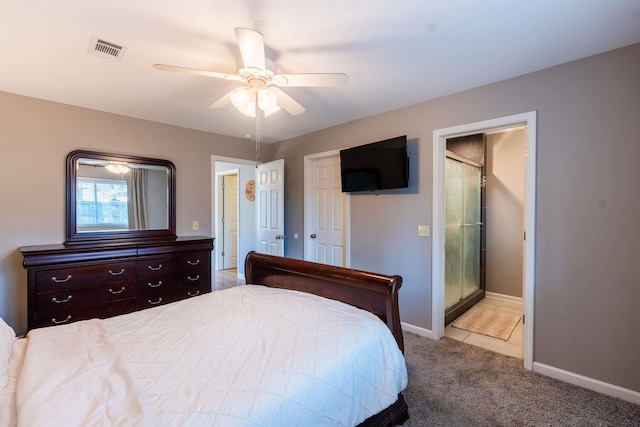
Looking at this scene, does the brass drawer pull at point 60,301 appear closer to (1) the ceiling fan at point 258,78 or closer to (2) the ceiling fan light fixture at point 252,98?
(1) the ceiling fan at point 258,78

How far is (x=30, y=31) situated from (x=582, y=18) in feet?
10.9

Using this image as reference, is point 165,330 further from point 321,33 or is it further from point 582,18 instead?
point 582,18

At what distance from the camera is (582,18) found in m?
1.69

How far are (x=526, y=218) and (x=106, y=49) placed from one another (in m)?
3.39

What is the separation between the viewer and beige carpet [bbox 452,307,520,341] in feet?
10.2

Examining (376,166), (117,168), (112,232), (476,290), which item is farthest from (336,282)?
(476,290)

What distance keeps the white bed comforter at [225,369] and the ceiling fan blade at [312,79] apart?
1.40 meters

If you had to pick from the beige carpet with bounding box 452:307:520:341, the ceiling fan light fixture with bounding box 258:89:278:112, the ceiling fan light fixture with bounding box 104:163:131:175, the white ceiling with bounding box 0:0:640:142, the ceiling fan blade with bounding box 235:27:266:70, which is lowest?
the beige carpet with bounding box 452:307:520:341

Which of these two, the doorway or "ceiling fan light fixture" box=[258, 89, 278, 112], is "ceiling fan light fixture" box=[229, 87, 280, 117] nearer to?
"ceiling fan light fixture" box=[258, 89, 278, 112]

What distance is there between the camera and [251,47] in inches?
62.7

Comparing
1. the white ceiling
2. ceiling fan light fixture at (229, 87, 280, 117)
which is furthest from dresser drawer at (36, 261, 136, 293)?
ceiling fan light fixture at (229, 87, 280, 117)

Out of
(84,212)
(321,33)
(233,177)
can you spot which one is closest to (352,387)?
(321,33)

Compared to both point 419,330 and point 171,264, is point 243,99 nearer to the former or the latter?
point 171,264

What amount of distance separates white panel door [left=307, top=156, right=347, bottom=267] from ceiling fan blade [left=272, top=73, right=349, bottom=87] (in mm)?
1941
